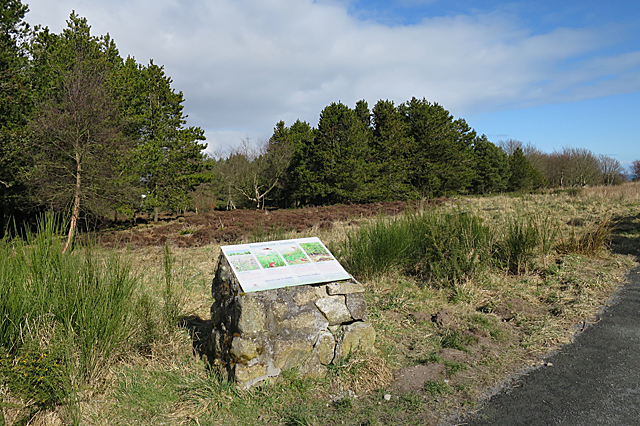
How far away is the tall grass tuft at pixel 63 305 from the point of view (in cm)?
280

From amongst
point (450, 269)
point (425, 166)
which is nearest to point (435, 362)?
point (450, 269)

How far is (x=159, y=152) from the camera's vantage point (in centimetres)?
2334

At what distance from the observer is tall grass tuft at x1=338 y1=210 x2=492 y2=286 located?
230 inches

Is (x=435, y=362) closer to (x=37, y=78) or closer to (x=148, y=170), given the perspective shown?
(x=37, y=78)

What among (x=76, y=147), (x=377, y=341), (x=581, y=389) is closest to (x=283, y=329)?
(x=377, y=341)

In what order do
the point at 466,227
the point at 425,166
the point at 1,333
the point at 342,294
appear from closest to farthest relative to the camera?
the point at 1,333
the point at 342,294
the point at 466,227
the point at 425,166

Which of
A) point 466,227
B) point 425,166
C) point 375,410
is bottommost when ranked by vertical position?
point 375,410

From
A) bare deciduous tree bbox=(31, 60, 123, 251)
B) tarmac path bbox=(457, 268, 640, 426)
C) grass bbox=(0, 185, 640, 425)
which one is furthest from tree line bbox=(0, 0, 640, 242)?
tarmac path bbox=(457, 268, 640, 426)

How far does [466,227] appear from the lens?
6.21 meters

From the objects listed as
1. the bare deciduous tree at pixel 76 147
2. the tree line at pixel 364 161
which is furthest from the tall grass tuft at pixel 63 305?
the tree line at pixel 364 161

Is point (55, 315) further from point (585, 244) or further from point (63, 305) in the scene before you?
point (585, 244)

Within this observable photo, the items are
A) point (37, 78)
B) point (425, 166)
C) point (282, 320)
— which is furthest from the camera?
point (425, 166)

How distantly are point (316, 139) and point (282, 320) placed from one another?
25991 millimetres

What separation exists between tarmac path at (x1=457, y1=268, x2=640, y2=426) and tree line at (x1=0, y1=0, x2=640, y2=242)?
13.4 ft
